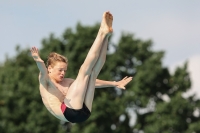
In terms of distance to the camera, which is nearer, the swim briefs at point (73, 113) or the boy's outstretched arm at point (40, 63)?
the boy's outstretched arm at point (40, 63)

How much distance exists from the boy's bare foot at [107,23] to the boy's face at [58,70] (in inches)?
49.9

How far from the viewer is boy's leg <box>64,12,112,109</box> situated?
13289mm

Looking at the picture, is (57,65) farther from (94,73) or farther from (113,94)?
Answer: (113,94)

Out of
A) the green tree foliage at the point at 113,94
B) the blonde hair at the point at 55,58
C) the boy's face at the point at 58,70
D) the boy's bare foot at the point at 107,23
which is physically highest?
the boy's bare foot at the point at 107,23

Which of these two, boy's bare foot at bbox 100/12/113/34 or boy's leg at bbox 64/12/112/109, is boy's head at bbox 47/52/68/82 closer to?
boy's leg at bbox 64/12/112/109

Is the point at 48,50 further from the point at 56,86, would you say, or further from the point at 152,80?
the point at 56,86

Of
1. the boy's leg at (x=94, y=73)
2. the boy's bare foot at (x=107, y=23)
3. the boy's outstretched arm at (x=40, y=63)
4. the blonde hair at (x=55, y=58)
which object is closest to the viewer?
the boy's outstretched arm at (x=40, y=63)

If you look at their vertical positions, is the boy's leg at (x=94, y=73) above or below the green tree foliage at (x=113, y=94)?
above

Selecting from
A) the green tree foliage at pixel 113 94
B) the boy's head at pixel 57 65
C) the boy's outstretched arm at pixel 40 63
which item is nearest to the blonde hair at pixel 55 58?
the boy's head at pixel 57 65

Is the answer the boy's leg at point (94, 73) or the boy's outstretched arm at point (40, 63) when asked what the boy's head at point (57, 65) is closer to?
the boy's outstretched arm at point (40, 63)

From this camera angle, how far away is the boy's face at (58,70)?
46.0 ft

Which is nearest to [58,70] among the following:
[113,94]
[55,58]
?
[55,58]

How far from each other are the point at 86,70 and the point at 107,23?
1.00 meters

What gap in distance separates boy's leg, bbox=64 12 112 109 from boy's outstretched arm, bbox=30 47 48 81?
0.63 meters
